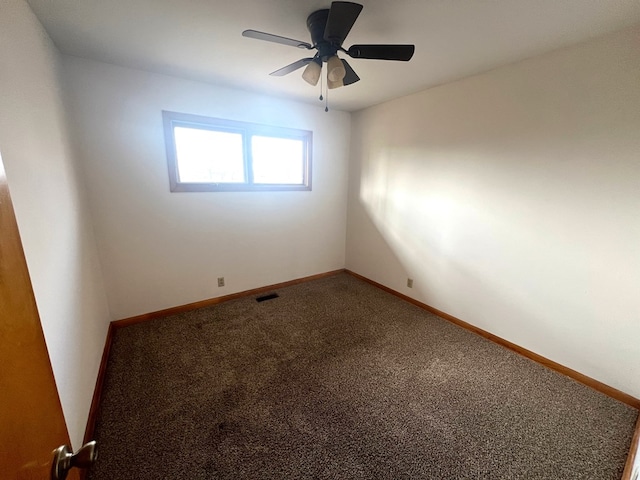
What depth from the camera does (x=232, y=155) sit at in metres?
2.85

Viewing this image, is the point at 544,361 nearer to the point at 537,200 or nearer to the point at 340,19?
the point at 537,200

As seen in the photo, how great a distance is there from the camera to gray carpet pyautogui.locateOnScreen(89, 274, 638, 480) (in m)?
1.31

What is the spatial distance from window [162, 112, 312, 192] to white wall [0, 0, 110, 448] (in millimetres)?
850

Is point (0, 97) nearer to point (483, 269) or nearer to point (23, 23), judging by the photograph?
point (23, 23)

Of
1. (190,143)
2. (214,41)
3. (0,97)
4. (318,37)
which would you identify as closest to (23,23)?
(0,97)

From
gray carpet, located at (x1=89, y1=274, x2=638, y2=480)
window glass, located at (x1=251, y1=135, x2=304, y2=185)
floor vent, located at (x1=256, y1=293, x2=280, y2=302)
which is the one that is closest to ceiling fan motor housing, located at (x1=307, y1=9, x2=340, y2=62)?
window glass, located at (x1=251, y1=135, x2=304, y2=185)

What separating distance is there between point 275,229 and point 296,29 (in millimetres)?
2035

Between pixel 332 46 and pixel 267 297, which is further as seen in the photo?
pixel 267 297

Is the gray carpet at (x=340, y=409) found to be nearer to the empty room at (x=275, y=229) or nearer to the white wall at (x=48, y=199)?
the empty room at (x=275, y=229)

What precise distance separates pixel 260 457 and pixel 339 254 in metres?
2.85

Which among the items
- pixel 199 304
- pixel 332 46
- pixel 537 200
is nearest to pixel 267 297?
pixel 199 304

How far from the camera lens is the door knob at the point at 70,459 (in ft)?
1.77

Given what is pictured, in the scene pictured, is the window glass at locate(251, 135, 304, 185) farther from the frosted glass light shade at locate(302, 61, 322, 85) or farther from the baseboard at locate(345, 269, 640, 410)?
the baseboard at locate(345, 269, 640, 410)

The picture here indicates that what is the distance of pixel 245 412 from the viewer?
5.20 feet
